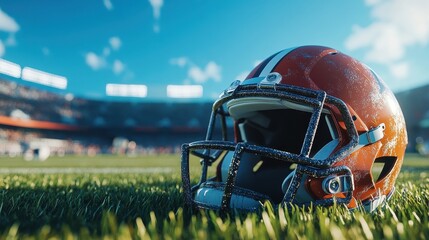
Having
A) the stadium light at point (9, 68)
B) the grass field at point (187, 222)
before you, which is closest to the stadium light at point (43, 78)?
the stadium light at point (9, 68)

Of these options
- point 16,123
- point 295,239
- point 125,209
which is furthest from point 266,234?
point 16,123

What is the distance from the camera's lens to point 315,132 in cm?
157

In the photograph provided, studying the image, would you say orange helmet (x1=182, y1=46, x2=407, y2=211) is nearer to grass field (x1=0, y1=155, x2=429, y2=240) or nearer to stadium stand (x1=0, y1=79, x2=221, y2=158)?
grass field (x1=0, y1=155, x2=429, y2=240)

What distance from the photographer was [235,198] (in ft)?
4.76

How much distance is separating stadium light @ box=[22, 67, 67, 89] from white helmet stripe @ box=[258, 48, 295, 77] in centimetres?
4017

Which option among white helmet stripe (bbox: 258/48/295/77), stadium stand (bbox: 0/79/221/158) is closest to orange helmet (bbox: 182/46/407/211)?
white helmet stripe (bbox: 258/48/295/77)

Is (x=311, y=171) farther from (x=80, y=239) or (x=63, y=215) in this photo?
(x=63, y=215)

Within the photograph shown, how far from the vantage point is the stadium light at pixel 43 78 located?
121 feet

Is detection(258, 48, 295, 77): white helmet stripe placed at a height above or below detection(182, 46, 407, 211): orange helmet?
above

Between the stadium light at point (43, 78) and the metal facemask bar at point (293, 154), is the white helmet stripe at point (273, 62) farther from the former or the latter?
the stadium light at point (43, 78)

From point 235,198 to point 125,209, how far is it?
1.70ft

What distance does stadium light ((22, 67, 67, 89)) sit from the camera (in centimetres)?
3688

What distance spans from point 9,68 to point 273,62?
39.4 metres

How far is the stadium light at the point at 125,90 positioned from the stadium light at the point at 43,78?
4985 mm
